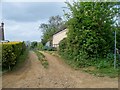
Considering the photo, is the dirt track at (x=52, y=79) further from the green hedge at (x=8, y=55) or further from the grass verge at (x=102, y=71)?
the green hedge at (x=8, y=55)

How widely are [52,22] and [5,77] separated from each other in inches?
2000

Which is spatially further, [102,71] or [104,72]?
[102,71]

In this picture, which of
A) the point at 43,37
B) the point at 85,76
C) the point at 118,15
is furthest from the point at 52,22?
the point at 85,76

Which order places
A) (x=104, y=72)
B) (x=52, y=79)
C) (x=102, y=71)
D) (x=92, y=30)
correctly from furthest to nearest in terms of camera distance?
(x=92, y=30) < (x=102, y=71) < (x=104, y=72) < (x=52, y=79)

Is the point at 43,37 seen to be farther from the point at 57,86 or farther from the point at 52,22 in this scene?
the point at 57,86

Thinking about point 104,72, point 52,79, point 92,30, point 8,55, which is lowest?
point 52,79

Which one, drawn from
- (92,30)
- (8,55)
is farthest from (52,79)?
(92,30)

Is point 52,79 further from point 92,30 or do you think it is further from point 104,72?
point 92,30

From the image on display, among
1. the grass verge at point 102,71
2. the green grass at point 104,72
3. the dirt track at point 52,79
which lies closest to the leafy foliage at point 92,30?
the grass verge at point 102,71

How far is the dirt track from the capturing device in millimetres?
10188

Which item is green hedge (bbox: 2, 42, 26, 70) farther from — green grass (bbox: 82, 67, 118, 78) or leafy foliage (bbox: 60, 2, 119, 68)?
green grass (bbox: 82, 67, 118, 78)

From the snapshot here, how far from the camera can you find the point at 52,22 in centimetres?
6188

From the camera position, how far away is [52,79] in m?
11.4

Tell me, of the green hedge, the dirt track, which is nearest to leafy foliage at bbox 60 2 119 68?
the dirt track
